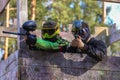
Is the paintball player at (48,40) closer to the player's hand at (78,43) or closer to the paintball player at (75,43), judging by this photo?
the paintball player at (75,43)

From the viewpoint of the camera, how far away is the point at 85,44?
3713 mm

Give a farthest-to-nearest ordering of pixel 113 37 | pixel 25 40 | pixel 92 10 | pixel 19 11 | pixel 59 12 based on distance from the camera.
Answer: pixel 92 10, pixel 59 12, pixel 113 37, pixel 19 11, pixel 25 40

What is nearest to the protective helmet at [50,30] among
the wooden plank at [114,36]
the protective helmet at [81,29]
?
the protective helmet at [81,29]

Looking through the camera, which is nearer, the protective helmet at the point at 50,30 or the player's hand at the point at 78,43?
the player's hand at the point at 78,43

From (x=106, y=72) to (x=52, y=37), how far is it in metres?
0.67

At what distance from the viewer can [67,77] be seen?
3.61m

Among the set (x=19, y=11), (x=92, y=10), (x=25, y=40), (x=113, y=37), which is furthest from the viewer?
(x=92, y=10)

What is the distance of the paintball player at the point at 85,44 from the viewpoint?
364cm

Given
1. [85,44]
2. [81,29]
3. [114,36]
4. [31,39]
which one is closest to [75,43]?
[85,44]

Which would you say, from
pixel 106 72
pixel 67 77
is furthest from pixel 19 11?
pixel 106 72

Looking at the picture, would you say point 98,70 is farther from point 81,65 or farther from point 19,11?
point 19,11

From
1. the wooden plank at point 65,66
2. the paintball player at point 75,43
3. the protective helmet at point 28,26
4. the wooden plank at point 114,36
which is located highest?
the protective helmet at point 28,26

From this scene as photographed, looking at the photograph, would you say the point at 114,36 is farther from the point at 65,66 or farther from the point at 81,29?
the point at 65,66

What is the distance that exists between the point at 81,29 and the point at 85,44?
18cm
